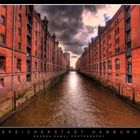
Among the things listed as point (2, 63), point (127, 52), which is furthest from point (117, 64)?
point (2, 63)

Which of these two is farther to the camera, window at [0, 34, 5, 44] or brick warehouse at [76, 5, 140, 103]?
brick warehouse at [76, 5, 140, 103]

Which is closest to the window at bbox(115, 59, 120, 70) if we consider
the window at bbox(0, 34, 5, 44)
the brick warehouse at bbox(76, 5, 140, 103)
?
the brick warehouse at bbox(76, 5, 140, 103)

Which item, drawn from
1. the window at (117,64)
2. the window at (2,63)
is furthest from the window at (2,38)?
the window at (117,64)

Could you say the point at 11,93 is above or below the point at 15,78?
below

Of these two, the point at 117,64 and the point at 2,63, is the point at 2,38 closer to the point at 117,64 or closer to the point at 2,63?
the point at 2,63

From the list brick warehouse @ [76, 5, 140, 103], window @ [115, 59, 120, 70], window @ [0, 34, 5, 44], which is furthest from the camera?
window @ [115, 59, 120, 70]

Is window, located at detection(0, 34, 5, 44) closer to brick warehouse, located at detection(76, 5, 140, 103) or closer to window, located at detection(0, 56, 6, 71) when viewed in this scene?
window, located at detection(0, 56, 6, 71)

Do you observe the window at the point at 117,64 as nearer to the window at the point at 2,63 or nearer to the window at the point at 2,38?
the window at the point at 2,63
